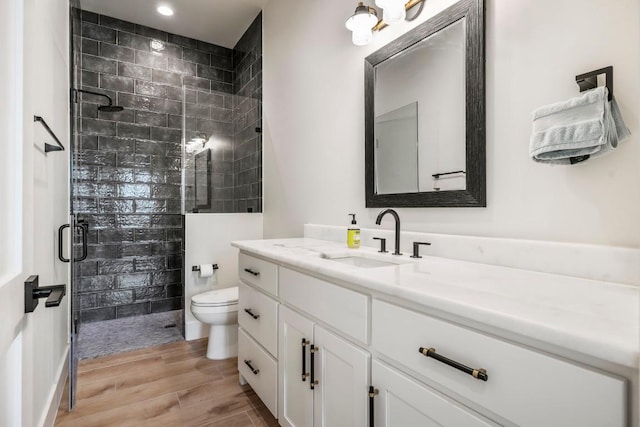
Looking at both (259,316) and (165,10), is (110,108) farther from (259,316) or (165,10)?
(259,316)

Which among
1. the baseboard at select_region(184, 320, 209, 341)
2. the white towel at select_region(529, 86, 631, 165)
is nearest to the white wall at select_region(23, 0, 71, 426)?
the baseboard at select_region(184, 320, 209, 341)

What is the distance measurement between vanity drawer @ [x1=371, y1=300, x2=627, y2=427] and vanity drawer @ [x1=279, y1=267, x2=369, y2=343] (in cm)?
15

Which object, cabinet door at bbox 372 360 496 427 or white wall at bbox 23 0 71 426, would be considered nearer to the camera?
cabinet door at bbox 372 360 496 427

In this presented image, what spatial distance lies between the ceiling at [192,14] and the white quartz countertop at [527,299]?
3011mm

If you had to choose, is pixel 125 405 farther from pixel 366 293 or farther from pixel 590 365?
pixel 590 365

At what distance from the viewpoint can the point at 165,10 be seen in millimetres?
3213

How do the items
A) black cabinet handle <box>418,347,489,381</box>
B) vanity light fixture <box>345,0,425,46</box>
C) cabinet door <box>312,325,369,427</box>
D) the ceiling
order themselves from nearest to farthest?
black cabinet handle <box>418,347,489,381</box>, cabinet door <box>312,325,369,427</box>, vanity light fixture <box>345,0,425,46</box>, the ceiling

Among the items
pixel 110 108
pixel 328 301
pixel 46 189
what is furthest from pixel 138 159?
pixel 328 301

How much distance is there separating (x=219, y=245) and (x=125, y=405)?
1.39 metres

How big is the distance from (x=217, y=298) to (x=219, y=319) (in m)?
0.16

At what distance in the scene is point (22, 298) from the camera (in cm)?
87

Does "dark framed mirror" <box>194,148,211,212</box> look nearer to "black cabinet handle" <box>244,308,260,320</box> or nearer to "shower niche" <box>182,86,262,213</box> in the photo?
"shower niche" <box>182,86,262,213</box>

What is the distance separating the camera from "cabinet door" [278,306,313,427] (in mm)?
1340

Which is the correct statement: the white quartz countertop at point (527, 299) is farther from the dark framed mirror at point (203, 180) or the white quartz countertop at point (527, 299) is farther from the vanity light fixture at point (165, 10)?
the vanity light fixture at point (165, 10)
